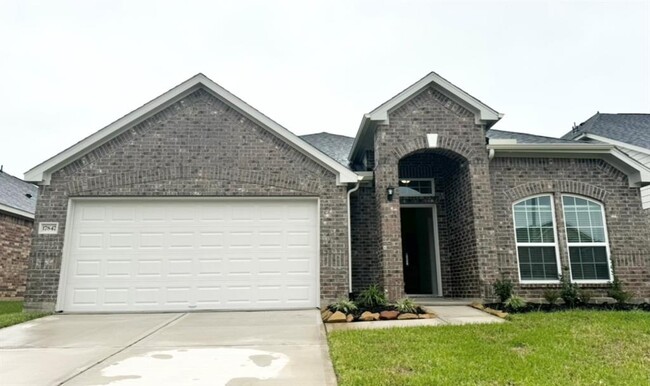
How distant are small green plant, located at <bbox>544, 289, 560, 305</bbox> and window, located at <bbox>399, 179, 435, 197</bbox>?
362 centimetres

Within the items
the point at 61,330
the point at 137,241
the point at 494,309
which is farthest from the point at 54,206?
the point at 494,309

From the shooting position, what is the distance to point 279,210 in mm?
9516

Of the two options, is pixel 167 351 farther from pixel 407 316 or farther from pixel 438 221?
pixel 438 221

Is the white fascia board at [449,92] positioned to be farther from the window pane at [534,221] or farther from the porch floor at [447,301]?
the porch floor at [447,301]

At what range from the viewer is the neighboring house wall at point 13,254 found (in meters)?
13.1

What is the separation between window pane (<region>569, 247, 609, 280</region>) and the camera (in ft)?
31.9

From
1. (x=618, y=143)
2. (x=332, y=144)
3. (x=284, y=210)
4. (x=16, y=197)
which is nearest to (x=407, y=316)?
(x=284, y=210)

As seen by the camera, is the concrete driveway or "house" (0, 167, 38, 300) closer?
the concrete driveway

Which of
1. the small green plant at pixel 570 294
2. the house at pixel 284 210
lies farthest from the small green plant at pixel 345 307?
the small green plant at pixel 570 294

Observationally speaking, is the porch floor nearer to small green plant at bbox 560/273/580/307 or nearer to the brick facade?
the brick facade

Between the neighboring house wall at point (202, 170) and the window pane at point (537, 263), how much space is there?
4.19 meters

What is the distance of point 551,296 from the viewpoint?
8.84m

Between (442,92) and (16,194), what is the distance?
15381 mm

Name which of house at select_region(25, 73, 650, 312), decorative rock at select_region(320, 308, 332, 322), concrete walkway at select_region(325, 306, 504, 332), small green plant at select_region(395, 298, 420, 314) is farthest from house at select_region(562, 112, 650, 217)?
decorative rock at select_region(320, 308, 332, 322)
